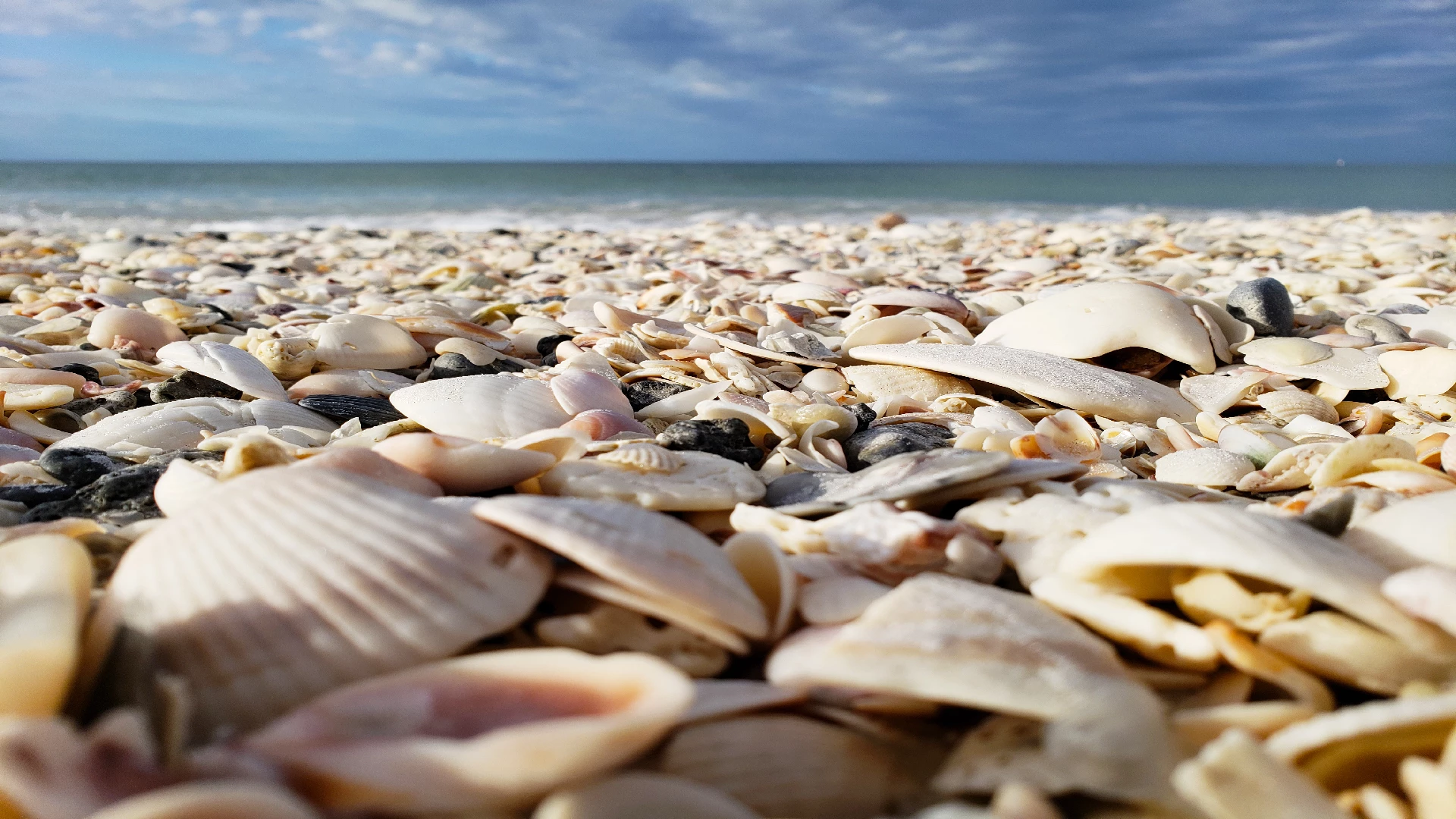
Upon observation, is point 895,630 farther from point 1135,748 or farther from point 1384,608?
point 1384,608

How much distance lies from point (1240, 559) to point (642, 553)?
2.27 feet

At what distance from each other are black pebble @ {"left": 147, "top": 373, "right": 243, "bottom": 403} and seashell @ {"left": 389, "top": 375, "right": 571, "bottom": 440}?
644mm

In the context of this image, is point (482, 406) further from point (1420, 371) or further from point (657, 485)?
point (1420, 371)

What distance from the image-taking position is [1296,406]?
A: 2.48 meters

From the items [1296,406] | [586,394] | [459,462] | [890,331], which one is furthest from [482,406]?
[1296,406]

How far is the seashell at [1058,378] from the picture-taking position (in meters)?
2.40

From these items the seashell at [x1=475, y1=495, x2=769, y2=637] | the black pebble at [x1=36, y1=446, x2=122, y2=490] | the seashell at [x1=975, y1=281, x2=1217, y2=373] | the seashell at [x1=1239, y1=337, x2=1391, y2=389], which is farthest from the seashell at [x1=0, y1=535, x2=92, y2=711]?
the seashell at [x1=1239, y1=337, x2=1391, y2=389]

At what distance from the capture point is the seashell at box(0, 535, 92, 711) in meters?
0.82

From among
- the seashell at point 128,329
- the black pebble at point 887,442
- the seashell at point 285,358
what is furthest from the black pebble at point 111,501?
the seashell at point 128,329

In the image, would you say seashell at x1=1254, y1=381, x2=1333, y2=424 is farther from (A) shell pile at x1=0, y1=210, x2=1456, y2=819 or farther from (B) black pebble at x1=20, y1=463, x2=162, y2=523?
(B) black pebble at x1=20, y1=463, x2=162, y2=523

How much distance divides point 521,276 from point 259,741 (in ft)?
17.5

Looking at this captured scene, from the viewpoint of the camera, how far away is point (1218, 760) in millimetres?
800

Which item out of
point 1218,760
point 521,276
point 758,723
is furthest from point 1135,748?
point 521,276

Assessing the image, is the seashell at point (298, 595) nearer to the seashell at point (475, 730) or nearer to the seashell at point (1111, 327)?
the seashell at point (475, 730)
